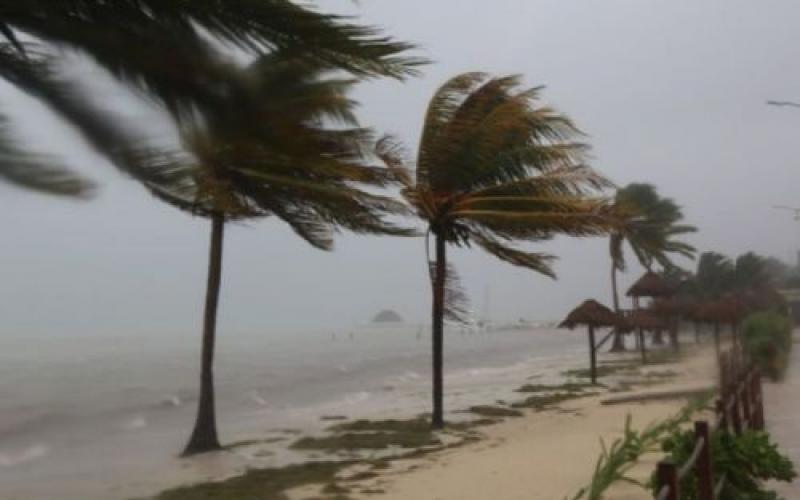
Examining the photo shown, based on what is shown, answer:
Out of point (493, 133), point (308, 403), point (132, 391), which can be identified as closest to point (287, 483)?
point (493, 133)

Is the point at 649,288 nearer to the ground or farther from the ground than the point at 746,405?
farther from the ground

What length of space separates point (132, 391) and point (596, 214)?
23.6 meters

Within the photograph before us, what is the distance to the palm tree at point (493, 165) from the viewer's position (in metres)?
13.7

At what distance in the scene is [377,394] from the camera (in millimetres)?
25844

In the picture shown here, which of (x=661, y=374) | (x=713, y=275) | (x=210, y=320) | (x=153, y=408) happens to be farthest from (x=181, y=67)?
(x=713, y=275)

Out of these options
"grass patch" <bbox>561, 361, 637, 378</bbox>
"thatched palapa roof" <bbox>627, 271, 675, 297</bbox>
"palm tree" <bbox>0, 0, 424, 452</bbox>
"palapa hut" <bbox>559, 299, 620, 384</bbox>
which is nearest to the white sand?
"palm tree" <bbox>0, 0, 424, 452</bbox>

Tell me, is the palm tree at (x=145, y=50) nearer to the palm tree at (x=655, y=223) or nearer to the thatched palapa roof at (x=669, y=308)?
the palm tree at (x=655, y=223)

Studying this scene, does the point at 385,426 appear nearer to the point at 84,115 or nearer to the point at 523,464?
the point at 523,464

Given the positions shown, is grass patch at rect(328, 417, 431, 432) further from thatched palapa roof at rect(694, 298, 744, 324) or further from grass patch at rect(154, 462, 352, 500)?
thatched palapa roof at rect(694, 298, 744, 324)

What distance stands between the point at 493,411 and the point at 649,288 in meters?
16.9

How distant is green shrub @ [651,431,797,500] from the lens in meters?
5.36

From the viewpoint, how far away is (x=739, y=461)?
547 centimetres

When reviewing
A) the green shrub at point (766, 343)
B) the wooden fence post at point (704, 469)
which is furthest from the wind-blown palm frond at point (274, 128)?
the green shrub at point (766, 343)

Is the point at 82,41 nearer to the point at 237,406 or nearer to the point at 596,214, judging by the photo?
the point at 596,214
